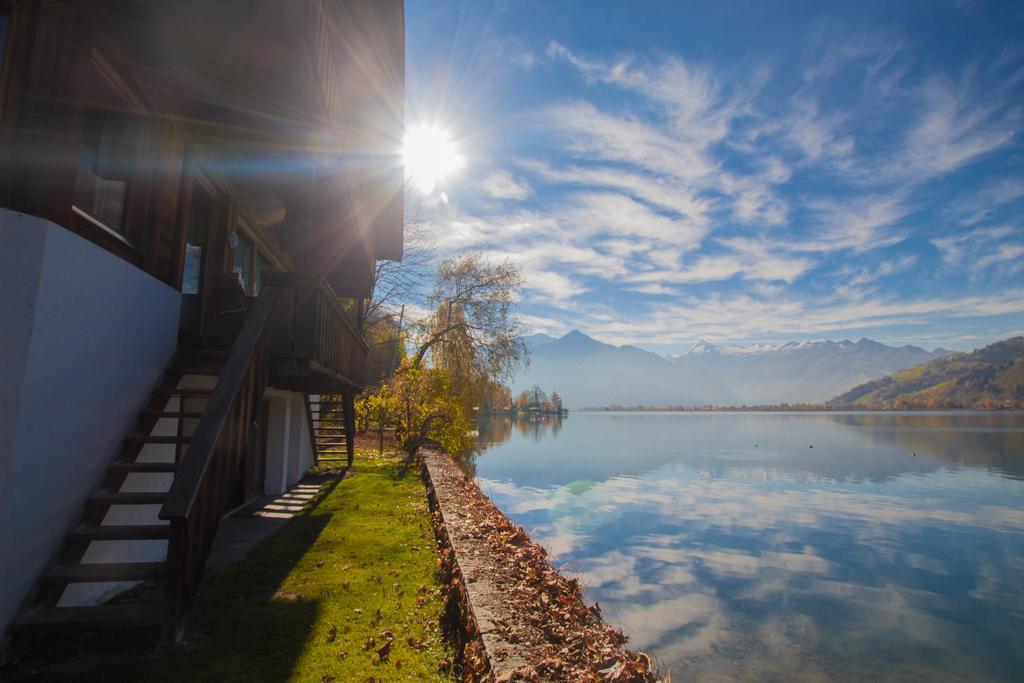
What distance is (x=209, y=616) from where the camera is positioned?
441cm

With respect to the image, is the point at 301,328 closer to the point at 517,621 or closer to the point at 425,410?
the point at 517,621

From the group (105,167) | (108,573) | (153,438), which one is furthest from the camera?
(105,167)

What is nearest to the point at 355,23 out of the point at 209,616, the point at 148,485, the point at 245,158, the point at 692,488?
the point at 245,158

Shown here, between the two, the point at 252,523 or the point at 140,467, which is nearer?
the point at 140,467

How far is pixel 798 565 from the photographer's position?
1103 centimetres

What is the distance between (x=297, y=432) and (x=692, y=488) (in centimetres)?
1558

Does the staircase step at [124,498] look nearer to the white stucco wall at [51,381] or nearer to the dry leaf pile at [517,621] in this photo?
the white stucco wall at [51,381]

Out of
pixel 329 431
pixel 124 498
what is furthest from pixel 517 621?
pixel 329 431

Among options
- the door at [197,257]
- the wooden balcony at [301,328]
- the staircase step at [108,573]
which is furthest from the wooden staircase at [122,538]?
the door at [197,257]

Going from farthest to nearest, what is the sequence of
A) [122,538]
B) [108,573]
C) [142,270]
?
[142,270] → [122,538] → [108,573]

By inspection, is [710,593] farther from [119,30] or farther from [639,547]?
[119,30]

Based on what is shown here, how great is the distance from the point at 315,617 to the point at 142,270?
3.70 meters

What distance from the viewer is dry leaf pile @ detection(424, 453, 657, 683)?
129 inches

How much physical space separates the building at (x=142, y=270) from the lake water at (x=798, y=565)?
622 cm
